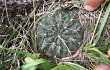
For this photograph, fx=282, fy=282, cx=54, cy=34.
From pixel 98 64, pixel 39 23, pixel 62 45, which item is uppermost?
pixel 39 23

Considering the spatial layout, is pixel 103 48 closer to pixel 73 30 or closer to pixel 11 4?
pixel 73 30

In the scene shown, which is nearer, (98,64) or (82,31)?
(98,64)

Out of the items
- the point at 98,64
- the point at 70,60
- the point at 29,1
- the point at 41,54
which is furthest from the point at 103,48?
the point at 29,1

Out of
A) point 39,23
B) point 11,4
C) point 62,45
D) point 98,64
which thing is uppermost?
point 11,4

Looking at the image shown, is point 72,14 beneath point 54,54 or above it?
above

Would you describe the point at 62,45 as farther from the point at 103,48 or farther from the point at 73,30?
the point at 103,48

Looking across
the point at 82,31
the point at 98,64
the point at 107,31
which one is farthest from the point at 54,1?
the point at 98,64
